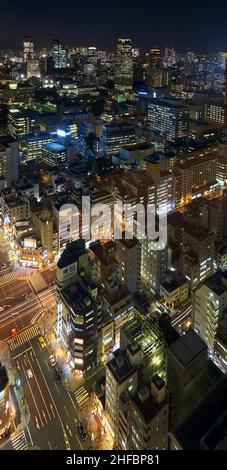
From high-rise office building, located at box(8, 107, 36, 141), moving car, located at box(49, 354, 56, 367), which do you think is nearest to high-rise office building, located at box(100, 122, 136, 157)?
high-rise office building, located at box(8, 107, 36, 141)

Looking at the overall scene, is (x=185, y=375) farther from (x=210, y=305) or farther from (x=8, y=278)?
(x=8, y=278)

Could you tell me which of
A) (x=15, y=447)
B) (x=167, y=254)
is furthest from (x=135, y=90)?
(x=15, y=447)

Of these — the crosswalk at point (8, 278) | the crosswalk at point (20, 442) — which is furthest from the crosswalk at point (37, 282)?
the crosswalk at point (20, 442)

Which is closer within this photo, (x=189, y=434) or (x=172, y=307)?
(x=189, y=434)

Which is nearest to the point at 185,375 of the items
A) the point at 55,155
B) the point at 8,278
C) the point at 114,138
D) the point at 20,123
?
the point at 8,278

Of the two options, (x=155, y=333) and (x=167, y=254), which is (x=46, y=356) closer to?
(x=155, y=333)

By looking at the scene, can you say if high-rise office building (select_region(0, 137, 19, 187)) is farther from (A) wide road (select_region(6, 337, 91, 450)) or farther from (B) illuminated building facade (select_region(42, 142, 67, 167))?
(A) wide road (select_region(6, 337, 91, 450))
